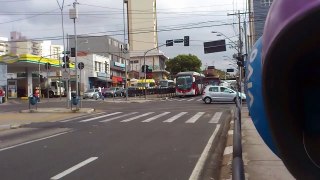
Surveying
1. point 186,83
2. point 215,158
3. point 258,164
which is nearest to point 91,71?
point 186,83

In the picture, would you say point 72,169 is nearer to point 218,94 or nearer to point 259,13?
point 259,13

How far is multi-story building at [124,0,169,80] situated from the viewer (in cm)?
9127

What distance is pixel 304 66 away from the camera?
1987 mm

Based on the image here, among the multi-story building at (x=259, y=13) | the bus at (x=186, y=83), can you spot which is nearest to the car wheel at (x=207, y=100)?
the multi-story building at (x=259, y=13)

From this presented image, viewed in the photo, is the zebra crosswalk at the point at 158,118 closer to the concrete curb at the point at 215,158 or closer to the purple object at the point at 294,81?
the concrete curb at the point at 215,158

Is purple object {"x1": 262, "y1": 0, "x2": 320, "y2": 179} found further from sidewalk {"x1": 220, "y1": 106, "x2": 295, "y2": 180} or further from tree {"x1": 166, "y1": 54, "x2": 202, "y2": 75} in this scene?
tree {"x1": 166, "y1": 54, "x2": 202, "y2": 75}

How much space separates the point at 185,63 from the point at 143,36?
25843 millimetres

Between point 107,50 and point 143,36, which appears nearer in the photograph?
point 107,50

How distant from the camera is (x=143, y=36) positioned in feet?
413

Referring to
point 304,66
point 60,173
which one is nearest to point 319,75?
point 304,66

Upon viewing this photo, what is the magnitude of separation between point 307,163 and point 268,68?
46 centimetres

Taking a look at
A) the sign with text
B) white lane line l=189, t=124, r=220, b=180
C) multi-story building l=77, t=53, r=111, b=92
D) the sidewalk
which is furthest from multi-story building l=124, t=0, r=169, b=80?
the sidewalk

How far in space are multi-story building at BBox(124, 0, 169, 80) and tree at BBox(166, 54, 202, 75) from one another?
337 cm

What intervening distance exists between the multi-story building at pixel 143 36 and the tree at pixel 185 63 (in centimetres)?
337
